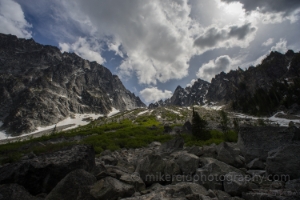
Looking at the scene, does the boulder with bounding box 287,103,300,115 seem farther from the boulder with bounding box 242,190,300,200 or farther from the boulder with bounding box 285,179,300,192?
the boulder with bounding box 242,190,300,200

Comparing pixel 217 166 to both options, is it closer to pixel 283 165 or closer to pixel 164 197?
pixel 283 165

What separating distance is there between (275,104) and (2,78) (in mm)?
274053

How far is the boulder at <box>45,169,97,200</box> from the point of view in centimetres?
420

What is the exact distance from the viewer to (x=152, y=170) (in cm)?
627

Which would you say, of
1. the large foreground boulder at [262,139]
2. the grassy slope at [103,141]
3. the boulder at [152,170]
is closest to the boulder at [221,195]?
the boulder at [152,170]

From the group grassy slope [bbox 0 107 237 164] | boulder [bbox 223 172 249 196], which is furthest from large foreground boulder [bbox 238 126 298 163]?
grassy slope [bbox 0 107 237 164]

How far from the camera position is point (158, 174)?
20.5ft

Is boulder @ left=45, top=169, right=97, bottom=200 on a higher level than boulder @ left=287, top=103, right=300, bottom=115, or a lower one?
higher

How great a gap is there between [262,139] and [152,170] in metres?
7.21

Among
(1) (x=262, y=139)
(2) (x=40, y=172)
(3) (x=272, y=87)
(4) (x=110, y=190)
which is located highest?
Answer: (3) (x=272, y=87)

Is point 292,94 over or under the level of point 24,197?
over

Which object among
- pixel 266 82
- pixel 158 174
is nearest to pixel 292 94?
pixel 266 82

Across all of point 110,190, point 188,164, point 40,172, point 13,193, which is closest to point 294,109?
point 188,164

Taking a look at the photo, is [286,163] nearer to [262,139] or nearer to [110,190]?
[262,139]
